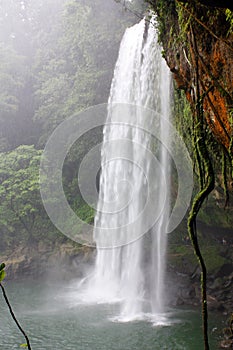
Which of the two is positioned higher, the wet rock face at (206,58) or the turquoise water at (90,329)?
the wet rock face at (206,58)

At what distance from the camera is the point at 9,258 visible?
1265 cm

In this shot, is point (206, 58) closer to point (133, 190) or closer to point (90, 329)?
point (90, 329)

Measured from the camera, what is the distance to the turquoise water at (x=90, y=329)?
6117 mm

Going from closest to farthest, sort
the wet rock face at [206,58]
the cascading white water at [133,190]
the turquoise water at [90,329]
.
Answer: the wet rock face at [206,58] < the turquoise water at [90,329] < the cascading white water at [133,190]

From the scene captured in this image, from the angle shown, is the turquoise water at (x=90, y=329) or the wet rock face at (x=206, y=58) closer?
the wet rock face at (x=206, y=58)

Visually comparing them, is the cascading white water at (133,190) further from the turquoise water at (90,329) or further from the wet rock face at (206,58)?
the wet rock face at (206,58)

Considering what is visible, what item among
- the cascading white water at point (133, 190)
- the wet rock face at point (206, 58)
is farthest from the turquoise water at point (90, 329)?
the wet rock face at point (206, 58)

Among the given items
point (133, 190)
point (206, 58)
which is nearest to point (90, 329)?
point (133, 190)

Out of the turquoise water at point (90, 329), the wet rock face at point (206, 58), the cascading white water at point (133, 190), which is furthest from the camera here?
the cascading white water at point (133, 190)

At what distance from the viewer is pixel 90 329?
22.5 feet

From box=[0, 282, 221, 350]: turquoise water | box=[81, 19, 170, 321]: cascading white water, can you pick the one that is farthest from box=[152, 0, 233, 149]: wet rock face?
box=[81, 19, 170, 321]: cascading white water

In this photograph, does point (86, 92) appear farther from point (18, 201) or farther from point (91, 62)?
point (18, 201)

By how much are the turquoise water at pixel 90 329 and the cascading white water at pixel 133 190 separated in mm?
790

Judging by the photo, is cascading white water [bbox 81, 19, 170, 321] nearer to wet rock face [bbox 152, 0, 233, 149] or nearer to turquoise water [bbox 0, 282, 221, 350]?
turquoise water [bbox 0, 282, 221, 350]
